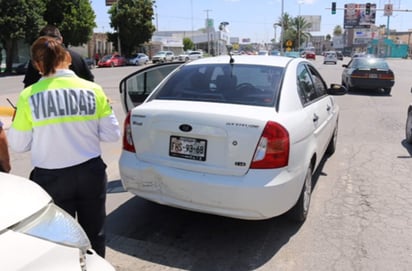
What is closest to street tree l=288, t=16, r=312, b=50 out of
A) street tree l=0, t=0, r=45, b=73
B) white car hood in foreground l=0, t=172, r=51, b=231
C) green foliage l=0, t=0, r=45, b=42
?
street tree l=0, t=0, r=45, b=73

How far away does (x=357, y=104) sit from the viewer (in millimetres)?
14211

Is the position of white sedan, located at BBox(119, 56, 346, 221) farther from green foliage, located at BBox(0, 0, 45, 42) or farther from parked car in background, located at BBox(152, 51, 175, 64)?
parked car in background, located at BBox(152, 51, 175, 64)

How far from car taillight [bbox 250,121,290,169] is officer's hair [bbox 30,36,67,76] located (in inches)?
67.3

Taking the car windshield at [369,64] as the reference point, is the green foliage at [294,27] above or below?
above

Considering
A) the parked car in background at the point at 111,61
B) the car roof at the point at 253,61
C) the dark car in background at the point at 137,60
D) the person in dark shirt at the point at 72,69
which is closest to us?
the car roof at the point at 253,61

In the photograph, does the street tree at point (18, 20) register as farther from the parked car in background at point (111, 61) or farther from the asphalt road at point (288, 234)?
the asphalt road at point (288, 234)

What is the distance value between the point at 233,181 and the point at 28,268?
2.18 metres

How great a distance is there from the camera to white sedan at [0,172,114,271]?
1.55 meters

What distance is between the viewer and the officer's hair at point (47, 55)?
8.66ft

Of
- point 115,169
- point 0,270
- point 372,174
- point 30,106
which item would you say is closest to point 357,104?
point 372,174

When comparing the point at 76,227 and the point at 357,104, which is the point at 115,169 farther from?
the point at 357,104

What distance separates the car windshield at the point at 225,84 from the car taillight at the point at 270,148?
1.42ft

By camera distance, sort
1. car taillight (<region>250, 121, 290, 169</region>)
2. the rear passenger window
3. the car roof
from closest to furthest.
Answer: car taillight (<region>250, 121, 290, 169</region>) → the rear passenger window → the car roof

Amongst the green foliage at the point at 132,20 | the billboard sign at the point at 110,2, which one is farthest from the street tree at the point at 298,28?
the billboard sign at the point at 110,2
